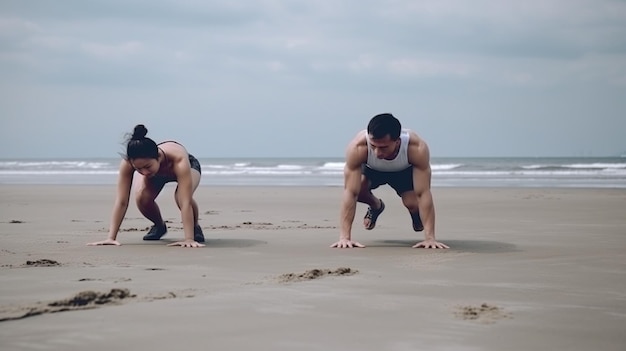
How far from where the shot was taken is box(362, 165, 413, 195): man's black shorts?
24.3ft

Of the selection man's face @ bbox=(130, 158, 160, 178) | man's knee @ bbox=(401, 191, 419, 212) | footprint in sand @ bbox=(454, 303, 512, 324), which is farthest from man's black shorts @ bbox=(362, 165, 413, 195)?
footprint in sand @ bbox=(454, 303, 512, 324)

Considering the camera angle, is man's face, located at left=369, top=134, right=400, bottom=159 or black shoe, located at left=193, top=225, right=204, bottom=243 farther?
black shoe, located at left=193, top=225, right=204, bottom=243

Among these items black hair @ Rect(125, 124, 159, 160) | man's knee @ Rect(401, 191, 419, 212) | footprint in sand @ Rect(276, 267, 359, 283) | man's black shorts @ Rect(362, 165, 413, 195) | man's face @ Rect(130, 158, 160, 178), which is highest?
black hair @ Rect(125, 124, 159, 160)

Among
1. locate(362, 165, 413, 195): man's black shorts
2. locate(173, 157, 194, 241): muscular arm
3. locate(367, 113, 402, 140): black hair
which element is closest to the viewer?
locate(367, 113, 402, 140): black hair

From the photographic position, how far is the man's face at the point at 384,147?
21.6 ft

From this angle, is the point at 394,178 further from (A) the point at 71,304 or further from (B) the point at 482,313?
(A) the point at 71,304

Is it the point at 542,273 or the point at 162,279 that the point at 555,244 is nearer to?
the point at 542,273

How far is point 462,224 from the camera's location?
1011cm

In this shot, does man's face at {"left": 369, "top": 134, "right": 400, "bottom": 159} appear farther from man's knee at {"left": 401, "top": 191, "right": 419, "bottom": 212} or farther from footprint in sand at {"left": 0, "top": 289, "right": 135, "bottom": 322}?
footprint in sand at {"left": 0, "top": 289, "right": 135, "bottom": 322}

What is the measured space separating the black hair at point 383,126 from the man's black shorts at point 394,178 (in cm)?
86

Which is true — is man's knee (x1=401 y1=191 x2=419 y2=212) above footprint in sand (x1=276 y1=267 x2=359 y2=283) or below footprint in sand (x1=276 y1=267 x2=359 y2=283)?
above

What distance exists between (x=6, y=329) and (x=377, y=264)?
3.03 m

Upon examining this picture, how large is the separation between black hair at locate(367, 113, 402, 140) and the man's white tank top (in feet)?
0.91

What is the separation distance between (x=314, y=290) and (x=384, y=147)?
235 centimetres
